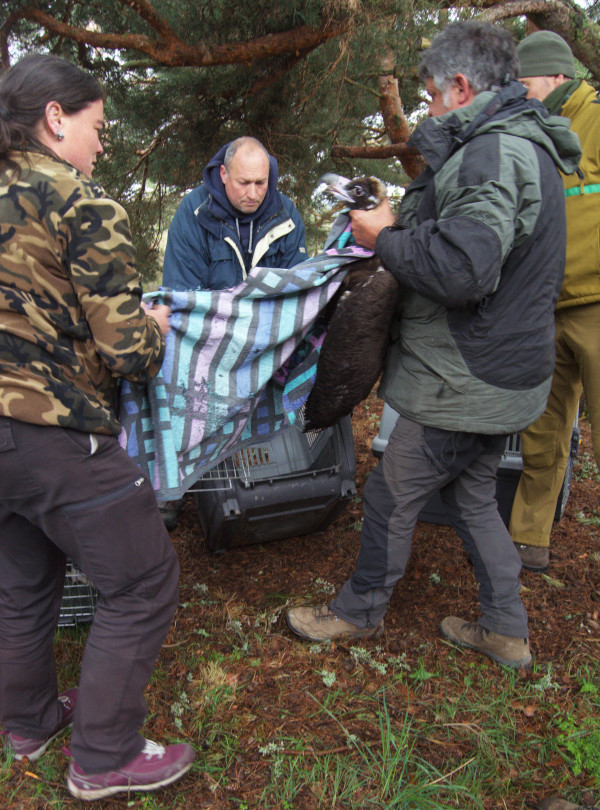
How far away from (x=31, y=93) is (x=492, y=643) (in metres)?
2.36

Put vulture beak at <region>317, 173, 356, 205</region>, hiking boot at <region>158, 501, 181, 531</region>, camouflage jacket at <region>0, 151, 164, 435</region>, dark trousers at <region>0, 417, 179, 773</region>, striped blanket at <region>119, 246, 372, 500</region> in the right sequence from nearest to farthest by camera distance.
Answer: camouflage jacket at <region>0, 151, 164, 435</region>
dark trousers at <region>0, 417, 179, 773</region>
striped blanket at <region>119, 246, 372, 500</region>
vulture beak at <region>317, 173, 356, 205</region>
hiking boot at <region>158, 501, 181, 531</region>

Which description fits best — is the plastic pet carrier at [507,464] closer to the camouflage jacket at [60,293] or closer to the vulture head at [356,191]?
the vulture head at [356,191]

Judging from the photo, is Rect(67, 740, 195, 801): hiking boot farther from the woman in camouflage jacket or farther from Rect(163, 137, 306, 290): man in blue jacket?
Rect(163, 137, 306, 290): man in blue jacket

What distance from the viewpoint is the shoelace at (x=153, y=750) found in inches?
74.5

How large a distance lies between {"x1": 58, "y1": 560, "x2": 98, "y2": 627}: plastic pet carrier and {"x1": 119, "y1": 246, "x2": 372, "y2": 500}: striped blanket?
28.3 inches

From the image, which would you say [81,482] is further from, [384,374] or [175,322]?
[384,374]

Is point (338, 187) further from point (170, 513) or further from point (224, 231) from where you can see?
point (170, 513)

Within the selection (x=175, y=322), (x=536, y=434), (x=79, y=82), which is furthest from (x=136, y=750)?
(x=536, y=434)

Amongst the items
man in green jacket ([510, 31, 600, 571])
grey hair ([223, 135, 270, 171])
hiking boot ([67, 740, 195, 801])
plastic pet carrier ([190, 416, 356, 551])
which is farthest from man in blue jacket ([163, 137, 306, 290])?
hiking boot ([67, 740, 195, 801])

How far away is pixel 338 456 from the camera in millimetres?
2863

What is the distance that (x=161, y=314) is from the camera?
1.98 meters

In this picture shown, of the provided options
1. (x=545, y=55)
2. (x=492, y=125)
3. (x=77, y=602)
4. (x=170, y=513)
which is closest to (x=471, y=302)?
(x=492, y=125)

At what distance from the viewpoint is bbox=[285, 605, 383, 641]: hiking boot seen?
2.56m

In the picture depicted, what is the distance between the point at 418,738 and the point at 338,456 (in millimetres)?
1167
